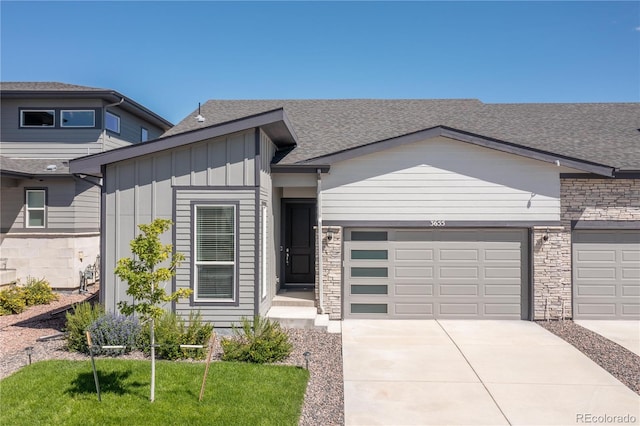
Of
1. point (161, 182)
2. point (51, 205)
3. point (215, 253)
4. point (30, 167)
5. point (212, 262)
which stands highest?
point (30, 167)

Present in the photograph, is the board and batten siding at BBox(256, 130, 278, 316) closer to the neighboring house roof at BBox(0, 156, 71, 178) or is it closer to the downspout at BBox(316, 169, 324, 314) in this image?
the downspout at BBox(316, 169, 324, 314)

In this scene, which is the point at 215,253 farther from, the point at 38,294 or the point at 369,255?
the point at 38,294

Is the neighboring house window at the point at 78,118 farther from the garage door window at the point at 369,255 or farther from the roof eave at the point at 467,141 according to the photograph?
the garage door window at the point at 369,255

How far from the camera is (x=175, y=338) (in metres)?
7.35

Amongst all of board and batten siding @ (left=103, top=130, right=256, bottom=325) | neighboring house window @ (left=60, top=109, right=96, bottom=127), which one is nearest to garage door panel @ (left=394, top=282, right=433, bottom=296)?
board and batten siding @ (left=103, top=130, right=256, bottom=325)

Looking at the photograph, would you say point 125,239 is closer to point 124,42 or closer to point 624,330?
point 124,42

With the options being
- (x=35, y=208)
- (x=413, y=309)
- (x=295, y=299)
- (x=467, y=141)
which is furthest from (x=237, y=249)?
(x=35, y=208)

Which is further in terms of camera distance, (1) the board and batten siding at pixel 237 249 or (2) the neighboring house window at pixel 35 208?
(2) the neighboring house window at pixel 35 208

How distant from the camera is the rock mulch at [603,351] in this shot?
686 cm

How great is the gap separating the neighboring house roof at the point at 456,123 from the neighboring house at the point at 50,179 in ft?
14.5

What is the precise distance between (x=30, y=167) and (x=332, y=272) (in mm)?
11491

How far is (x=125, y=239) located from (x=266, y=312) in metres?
3.31

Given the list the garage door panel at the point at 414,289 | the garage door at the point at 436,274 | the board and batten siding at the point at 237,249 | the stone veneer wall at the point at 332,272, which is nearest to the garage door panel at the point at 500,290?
the garage door at the point at 436,274

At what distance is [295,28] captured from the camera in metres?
14.4
